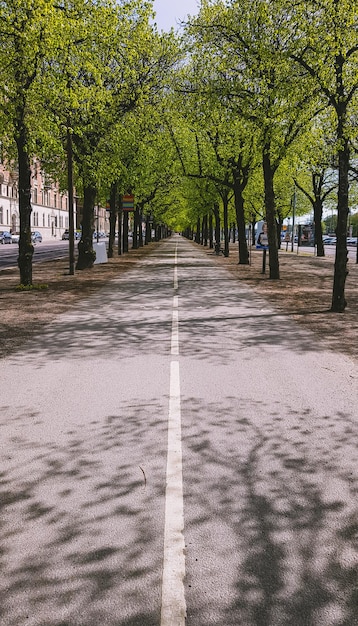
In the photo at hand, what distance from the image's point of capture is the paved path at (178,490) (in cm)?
312

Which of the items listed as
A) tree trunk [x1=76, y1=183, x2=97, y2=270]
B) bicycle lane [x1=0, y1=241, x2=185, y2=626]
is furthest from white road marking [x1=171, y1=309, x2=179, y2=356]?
tree trunk [x1=76, y1=183, x2=97, y2=270]

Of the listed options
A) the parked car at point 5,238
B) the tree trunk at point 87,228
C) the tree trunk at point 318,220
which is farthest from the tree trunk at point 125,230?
the parked car at point 5,238

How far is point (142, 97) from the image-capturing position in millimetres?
24531

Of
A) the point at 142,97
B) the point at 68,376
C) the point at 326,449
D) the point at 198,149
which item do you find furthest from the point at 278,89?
the point at 198,149

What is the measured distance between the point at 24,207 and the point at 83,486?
49.3 ft

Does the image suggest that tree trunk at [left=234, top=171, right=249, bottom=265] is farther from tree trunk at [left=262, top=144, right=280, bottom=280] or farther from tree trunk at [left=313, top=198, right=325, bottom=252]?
tree trunk at [left=313, top=198, right=325, bottom=252]

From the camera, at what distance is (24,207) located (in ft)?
59.8

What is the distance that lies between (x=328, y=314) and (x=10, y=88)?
1052 centimetres

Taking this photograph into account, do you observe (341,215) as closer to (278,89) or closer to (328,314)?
(328,314)

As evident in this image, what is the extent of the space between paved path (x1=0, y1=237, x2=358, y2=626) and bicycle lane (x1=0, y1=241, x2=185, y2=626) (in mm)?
13

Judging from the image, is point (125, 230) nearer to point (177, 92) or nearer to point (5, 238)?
point (177, 92)

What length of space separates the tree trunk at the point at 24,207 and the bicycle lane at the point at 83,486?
9.70 m

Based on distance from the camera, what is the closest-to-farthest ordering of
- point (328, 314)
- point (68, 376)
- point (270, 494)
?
point (270, 494) < point (68, 376) < point (328, 314)

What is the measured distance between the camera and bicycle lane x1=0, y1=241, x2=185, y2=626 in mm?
3119
